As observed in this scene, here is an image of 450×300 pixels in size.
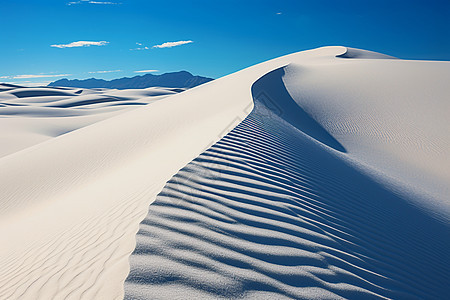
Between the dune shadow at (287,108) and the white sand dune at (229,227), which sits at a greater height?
the dune shadow at (287,108)

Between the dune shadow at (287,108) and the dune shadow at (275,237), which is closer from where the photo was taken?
the dune shadow at (275,237)

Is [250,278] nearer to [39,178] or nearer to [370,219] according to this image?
[370,219]

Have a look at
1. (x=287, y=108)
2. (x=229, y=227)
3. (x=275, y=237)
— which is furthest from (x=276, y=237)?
(x=287, y=108)

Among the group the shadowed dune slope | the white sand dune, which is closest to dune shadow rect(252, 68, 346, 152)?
the white sand dune

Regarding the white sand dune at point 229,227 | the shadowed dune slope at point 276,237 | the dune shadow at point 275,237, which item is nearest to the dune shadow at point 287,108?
the white sand dune at point 229,227

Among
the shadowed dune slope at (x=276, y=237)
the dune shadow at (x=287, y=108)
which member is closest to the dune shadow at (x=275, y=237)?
the shadowed dune slope at (x=276, y=237)

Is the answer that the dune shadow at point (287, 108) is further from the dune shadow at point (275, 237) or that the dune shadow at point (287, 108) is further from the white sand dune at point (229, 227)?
the dune shadow at point (275, 237)

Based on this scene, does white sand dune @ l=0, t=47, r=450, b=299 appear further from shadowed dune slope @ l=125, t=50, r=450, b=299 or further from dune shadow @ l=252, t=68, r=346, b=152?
dune shadow @ l=252, t=68, r=346, b=152

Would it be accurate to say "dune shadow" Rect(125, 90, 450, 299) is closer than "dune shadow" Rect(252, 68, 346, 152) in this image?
Yes

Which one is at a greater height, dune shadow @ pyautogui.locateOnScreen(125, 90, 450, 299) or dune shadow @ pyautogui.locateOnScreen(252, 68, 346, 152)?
dune shadow @ pyautogui.locateOnScreen(252, 68, 346, 152)

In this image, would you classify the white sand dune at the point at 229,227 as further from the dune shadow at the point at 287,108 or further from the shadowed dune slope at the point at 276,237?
the dune shadow at the point at 287,108

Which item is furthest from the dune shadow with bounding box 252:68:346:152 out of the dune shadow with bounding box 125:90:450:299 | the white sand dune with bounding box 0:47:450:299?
the dune shadow with bounding box 125:90:450:299

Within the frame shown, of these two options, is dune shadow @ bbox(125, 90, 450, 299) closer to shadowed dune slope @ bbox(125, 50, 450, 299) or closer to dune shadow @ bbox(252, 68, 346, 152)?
shadowed dune slope @ bbox(125, 50, 450, 299)

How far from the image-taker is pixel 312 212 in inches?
143
